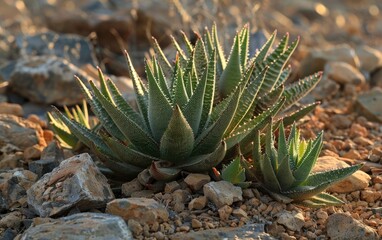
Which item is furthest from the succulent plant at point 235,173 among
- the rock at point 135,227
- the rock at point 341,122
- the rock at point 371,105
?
the rock at point 371,105

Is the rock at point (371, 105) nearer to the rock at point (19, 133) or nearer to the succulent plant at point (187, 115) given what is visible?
the succulent plant at point (187, 115)

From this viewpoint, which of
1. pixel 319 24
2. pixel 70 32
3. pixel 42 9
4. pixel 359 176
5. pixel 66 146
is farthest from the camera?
pixel 319 24

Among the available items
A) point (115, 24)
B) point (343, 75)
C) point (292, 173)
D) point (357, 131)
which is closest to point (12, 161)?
point (292, 173)

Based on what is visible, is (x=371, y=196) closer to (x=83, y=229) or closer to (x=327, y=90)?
(x=83, y=229)

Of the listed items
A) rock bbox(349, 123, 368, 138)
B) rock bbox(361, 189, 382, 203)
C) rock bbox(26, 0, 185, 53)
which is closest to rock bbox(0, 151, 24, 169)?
rock bbox(361, 189, 382, 203)

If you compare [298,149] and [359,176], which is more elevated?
[298,149]

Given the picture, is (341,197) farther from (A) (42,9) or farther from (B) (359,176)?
(A) (42,9)

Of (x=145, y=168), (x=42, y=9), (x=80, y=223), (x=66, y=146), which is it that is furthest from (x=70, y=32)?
(x=80, y=223)
